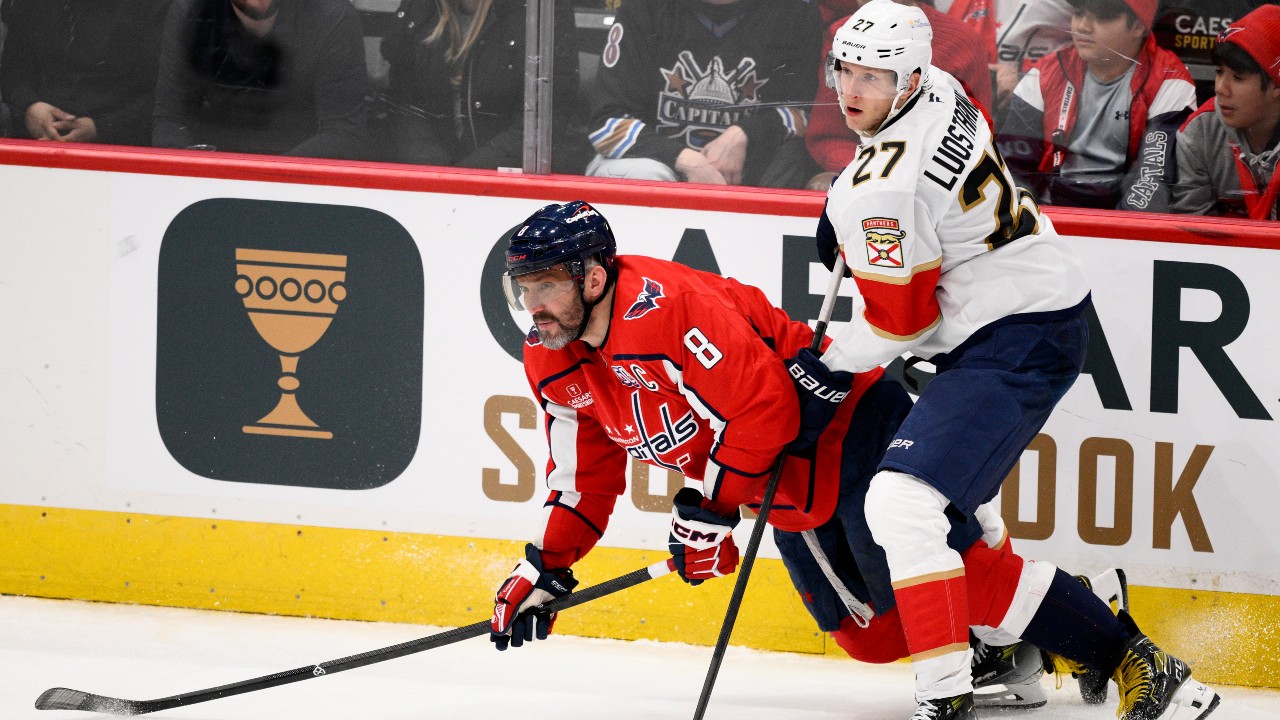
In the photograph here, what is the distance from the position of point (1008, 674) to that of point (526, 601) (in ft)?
3.43

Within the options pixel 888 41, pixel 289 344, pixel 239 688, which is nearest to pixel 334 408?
pixel 289 344

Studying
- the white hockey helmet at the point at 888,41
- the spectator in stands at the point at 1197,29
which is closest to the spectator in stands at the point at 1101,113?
the spectator in stands at the point at 1197,29

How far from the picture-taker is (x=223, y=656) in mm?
3148

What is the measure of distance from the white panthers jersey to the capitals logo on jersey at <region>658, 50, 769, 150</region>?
0.80 m

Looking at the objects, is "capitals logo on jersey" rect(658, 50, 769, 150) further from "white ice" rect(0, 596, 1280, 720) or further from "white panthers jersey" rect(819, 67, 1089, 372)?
"white ice" rect(0, 596, 1280, 720)

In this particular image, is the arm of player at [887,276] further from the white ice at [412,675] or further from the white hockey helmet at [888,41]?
the white ice at [412,675]

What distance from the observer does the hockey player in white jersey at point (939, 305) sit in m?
2.38

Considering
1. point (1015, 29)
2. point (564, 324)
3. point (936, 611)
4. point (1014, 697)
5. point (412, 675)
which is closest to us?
point (936, 611)

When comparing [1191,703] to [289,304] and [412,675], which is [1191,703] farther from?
[289,304]

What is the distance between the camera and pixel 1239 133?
3127 millimetres

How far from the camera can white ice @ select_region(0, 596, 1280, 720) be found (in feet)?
9.41

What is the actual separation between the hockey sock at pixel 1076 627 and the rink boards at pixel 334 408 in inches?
17.8

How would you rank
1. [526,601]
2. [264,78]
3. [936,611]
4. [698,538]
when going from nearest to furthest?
[936,611] → [698,538] → [526,601] → [264,78]

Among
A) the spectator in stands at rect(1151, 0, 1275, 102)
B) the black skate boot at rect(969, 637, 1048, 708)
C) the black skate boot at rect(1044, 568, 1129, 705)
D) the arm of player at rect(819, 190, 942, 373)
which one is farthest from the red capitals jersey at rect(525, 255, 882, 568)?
the spectator in stands at rect(1151, 0, 1275, 102)
